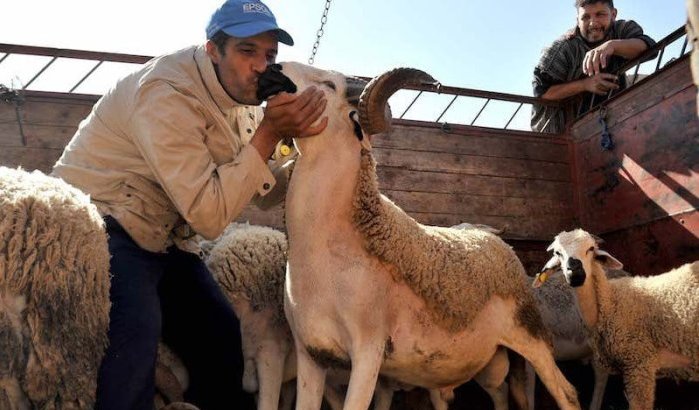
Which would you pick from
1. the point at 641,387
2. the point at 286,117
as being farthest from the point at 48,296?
the point at 641,387

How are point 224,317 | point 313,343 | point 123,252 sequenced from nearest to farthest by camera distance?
1. point 123,252
2. point 313,343
3. point 224,317

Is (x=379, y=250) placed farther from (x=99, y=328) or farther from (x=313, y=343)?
(x=99, y=328)

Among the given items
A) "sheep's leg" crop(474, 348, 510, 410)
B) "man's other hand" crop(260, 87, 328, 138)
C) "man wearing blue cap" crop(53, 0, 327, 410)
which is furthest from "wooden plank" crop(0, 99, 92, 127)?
"sheep's leg" crop(474, 348, 510, 410)

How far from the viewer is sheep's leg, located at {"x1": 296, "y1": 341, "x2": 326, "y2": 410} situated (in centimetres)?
297

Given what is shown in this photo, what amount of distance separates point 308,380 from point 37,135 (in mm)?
2915

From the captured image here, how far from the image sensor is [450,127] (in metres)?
5.60

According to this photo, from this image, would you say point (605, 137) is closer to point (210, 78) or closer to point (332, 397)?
point (332, 397)

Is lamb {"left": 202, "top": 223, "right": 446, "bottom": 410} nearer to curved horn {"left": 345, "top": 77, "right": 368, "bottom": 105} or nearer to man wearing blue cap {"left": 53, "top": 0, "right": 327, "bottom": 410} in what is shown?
man wearing blue cap {"left": 53, "top": 0, "right": 327, "bottom": 410}

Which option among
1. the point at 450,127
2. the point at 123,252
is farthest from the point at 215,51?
the point at 450,127

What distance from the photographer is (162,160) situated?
2.59 m

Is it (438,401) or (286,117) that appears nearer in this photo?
(286,117)

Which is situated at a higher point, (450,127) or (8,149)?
(450,127)

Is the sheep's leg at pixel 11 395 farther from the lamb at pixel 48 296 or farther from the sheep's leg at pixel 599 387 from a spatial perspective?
the sheep's leg at pixel 599 387

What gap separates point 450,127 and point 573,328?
2.01 meters
